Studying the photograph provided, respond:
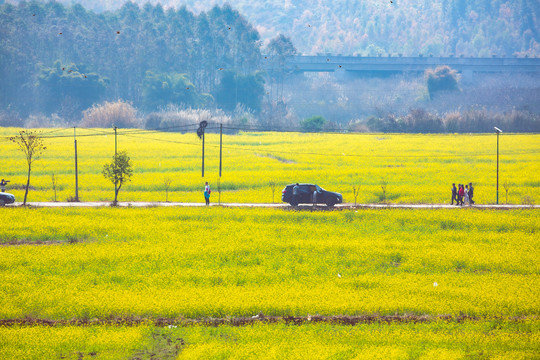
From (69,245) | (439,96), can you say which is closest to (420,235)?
(69,245)

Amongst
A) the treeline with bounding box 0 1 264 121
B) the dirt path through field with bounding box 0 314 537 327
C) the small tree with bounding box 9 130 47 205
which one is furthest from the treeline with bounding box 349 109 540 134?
the dirt path through field with bounding box 0 314 537 327

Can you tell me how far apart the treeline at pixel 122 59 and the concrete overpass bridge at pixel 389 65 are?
607 inches

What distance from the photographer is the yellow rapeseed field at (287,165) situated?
58812mm

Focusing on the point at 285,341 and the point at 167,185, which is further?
the point at 167,185

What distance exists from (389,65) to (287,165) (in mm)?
99548

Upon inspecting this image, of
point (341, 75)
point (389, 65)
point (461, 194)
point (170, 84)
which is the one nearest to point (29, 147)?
point (461, 194)

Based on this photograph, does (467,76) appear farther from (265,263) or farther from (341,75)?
(265,263)

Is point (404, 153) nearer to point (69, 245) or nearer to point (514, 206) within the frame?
point (514, 206)

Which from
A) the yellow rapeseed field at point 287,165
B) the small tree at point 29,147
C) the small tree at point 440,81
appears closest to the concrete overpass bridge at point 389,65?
the small tree at point 440,81

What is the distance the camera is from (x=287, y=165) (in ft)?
263

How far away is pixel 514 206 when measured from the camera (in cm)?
5031

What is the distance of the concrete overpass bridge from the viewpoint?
172250 mm

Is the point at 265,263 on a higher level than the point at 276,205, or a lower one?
lower

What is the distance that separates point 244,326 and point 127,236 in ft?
54.0
